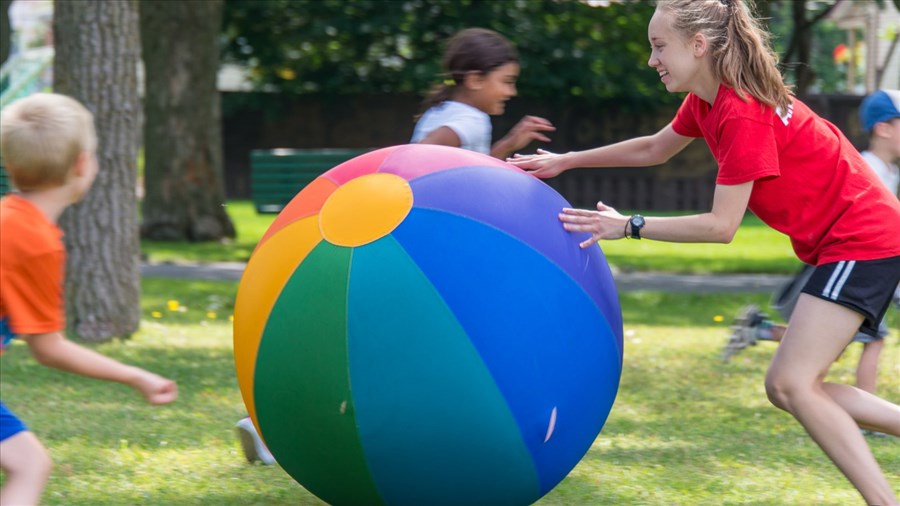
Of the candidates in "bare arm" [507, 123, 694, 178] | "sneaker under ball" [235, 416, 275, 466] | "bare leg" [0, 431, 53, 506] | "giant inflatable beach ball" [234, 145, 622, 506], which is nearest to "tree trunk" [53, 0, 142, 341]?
A: "sneaker under ball" [235, 416, 275, 466]

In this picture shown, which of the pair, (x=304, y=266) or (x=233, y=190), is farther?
(x=233, y=190)

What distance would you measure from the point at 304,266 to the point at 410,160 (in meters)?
0.56

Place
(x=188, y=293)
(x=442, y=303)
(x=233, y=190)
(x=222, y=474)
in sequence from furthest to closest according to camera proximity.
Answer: (x=233, y=190), (x=188, y=293), (x=222, y=474), (x=442, y=303)

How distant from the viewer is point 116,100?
8273mm

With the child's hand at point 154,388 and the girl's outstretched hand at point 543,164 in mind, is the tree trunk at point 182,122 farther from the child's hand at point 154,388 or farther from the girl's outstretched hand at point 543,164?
the child's hand at point 154,388

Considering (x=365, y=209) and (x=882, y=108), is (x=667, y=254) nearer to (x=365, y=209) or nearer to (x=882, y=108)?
(x=882, y=108)

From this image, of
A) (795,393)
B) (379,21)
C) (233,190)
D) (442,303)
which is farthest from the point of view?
(233,190)

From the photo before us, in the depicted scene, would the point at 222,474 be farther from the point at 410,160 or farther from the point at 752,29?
the point at 752,29

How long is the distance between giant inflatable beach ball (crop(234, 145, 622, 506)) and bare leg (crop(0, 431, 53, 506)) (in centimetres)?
81

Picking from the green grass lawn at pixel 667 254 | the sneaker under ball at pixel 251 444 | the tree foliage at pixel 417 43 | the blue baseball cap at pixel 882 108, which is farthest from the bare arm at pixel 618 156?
the tree foliage at pixel 417 43

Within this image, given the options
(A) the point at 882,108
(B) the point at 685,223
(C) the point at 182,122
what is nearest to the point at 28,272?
(B) the point at 685,223

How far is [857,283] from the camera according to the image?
164 inches

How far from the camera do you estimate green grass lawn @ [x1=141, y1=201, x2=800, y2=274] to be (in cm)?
1380

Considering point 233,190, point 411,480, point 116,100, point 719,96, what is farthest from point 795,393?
point 233,190
